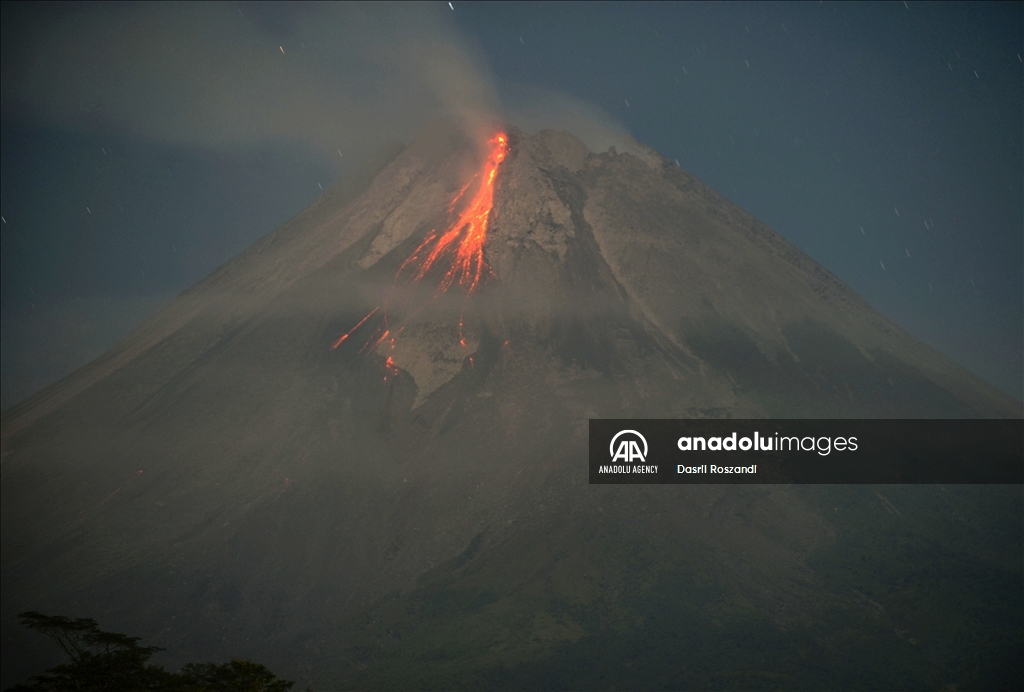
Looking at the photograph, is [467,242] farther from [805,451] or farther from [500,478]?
[805,451]

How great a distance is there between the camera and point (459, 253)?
150 metres

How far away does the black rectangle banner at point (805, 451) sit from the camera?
117 metres

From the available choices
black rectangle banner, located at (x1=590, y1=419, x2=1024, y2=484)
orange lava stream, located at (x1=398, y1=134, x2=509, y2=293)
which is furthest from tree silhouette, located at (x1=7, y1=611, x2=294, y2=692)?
orange lava stream, located at (x1=398, y1=134, x2=509, y2=293)

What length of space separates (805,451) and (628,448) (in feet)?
95.8

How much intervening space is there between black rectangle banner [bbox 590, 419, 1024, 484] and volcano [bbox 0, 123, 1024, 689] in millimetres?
2495

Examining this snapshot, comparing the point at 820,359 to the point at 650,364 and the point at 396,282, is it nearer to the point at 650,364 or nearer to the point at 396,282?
the point at 650,364

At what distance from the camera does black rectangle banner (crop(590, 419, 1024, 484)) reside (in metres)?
117

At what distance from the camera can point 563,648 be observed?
93.0 meters

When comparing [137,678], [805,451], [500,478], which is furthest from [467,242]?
[137,678]

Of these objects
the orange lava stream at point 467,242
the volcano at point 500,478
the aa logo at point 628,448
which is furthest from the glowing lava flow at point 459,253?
the aa logo at point 628,448

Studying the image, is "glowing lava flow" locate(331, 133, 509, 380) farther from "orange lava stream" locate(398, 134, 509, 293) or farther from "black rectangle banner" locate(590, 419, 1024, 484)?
"black rectangle banner" locate(590, 419, 1024, 484)

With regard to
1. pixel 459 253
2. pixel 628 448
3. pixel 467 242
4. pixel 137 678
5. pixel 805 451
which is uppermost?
pixel 467 242

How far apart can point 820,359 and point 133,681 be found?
120476mm

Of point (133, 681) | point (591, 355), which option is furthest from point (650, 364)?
Result: point (133, 681)
